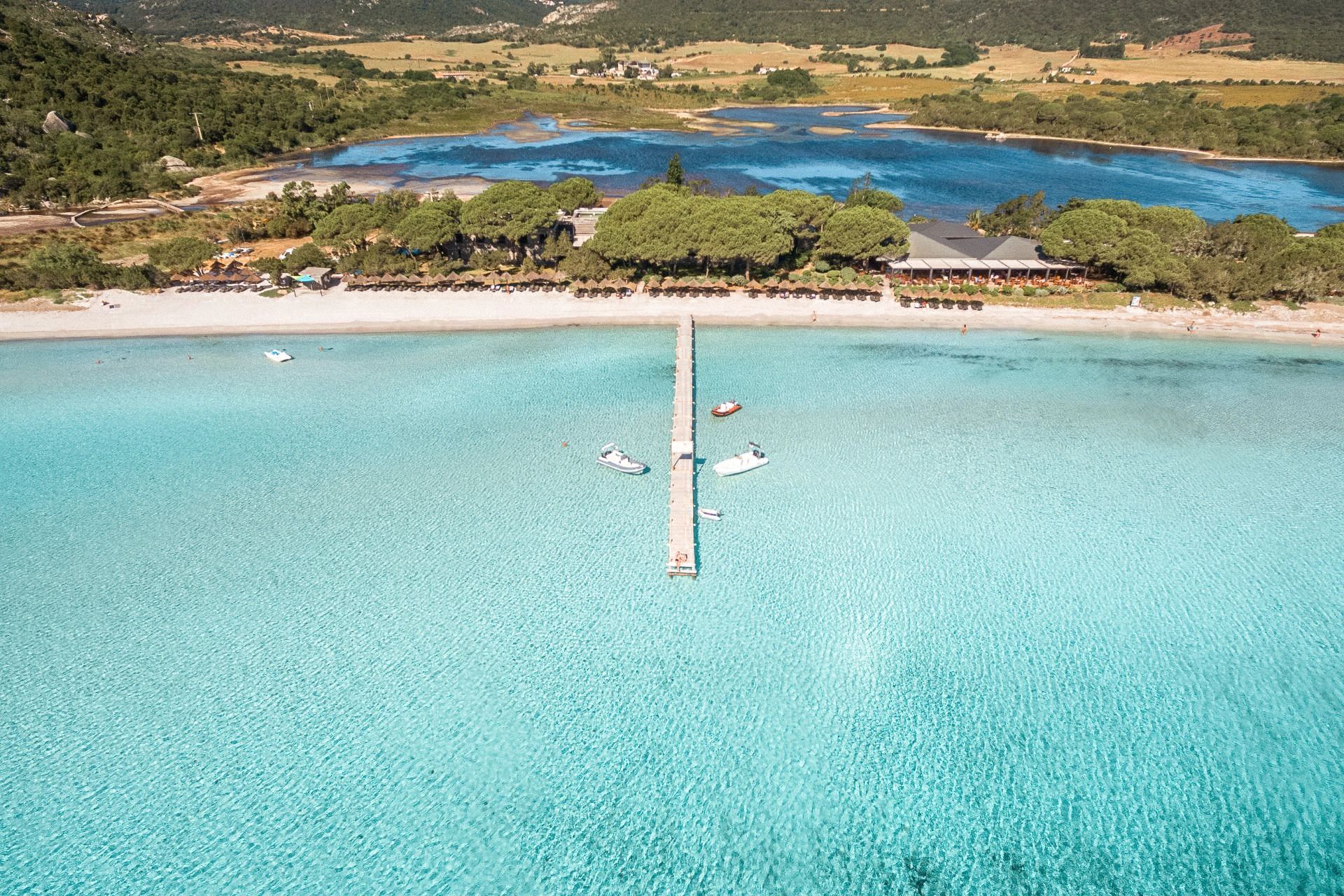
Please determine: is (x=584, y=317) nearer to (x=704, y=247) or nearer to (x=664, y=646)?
(x=704, y=247)

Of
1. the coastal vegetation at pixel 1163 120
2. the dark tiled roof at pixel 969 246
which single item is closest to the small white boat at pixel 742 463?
the dark tiled roof at pixel 969 246

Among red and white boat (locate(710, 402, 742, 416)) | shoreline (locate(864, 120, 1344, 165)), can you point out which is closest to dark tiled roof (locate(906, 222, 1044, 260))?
red and white boat (locate(710, 402, 742, 416))

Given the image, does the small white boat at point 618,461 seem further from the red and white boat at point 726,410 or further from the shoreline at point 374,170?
the shoreline at point 374,170

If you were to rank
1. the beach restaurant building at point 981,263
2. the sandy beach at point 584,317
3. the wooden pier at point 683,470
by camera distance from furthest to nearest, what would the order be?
1. the beach restaurant building at point 981,263
2. the sandy beach at point 584,317
3. the wooden pier at point 683,470

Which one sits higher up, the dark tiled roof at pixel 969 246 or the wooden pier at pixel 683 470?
the dark tiled roof at pixel 969 246

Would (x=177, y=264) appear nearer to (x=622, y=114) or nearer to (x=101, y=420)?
(x=101, y=420)

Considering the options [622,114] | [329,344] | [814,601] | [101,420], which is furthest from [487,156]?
[814,601]

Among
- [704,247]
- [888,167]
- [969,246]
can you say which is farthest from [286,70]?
[969,246]
